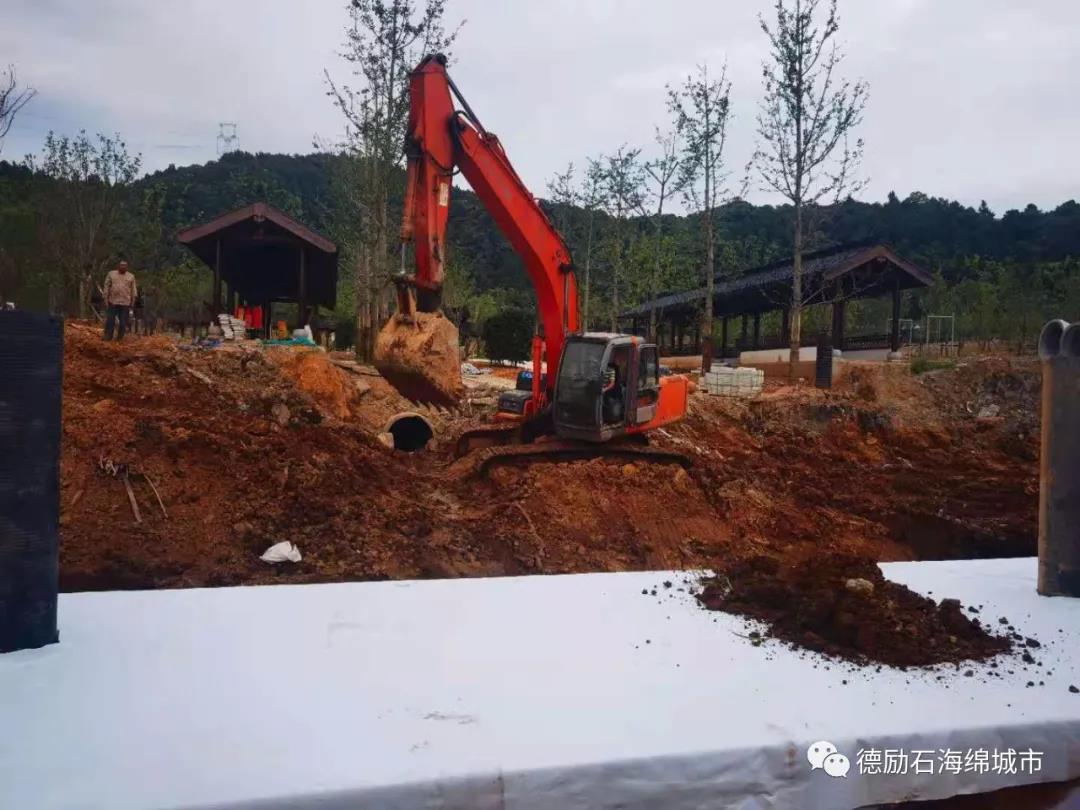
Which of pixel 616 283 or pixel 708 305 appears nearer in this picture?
pixel 708 305

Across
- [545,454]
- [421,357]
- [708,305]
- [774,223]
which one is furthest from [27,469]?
[774,223]

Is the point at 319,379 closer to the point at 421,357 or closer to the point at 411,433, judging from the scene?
the point at 411,433

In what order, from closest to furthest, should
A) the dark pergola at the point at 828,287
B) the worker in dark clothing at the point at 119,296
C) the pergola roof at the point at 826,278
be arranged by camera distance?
1. the worker in dark clothing at the point at 119,296
2. the pergola roof at the point at 826,278
3. the dark pergola at the point at 828,287

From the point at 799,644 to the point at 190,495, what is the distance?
20.0 feet

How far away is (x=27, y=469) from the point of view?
2.62m

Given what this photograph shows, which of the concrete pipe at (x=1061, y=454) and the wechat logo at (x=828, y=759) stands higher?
the concrete pipe at (x=1061, y=454)

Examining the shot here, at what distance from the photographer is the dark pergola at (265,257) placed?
52.9ft

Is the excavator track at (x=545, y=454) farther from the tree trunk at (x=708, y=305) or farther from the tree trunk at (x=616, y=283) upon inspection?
the tree trunk at (x=616, y=283)

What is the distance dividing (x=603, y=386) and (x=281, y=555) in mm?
3927

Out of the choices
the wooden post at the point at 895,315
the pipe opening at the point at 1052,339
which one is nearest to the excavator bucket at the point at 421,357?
the pipe opening at the point at 1052,339

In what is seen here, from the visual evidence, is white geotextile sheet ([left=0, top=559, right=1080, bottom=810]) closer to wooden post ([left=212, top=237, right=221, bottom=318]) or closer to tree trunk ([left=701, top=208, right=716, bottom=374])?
wooden post ([left=212, top=237, right=221, bottom=318])

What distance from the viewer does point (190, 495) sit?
7.38 metres

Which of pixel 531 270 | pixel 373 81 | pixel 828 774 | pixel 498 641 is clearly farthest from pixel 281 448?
pixel 373 81

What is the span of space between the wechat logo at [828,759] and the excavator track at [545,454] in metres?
7.10
